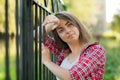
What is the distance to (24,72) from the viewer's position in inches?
85.7

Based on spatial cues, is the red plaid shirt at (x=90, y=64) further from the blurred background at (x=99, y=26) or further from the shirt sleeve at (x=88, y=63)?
the blurred background at (x=99, y=26)

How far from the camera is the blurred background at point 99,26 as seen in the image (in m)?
1.81

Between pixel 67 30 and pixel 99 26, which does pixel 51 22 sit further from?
pixel 99 26

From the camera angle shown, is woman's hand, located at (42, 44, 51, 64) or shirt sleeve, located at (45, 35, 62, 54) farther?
shirt sleeve, located at (45, 35, 62, 54)

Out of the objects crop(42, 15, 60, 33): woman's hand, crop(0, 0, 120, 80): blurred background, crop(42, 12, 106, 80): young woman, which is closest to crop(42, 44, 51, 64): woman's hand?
crop(42, 12, 106, 80): young woman

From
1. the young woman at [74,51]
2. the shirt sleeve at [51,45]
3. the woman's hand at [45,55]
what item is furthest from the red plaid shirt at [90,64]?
the shirt sleeve at [51,45]

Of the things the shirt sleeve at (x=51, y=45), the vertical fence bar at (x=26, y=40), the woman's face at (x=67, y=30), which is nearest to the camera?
the vertical fence bar at (x=26, y=40)

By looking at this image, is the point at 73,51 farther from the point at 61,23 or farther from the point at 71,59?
the point at 61,23

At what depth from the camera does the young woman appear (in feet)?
7.64

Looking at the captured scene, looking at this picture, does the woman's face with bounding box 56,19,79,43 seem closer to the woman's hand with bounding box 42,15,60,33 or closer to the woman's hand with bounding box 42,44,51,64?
the woman's hand with bounding box 42,15,60,33

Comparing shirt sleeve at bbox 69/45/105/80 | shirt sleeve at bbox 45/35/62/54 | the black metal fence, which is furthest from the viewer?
shirt sleeve at bbox 45/35/62/54

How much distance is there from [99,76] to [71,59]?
201mm

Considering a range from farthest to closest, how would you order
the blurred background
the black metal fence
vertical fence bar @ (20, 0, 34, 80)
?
vertical fence bar @ (20, 0, 34, 80), the black metal fence, the blurred background

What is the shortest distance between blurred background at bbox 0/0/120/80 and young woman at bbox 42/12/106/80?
0.33 m
